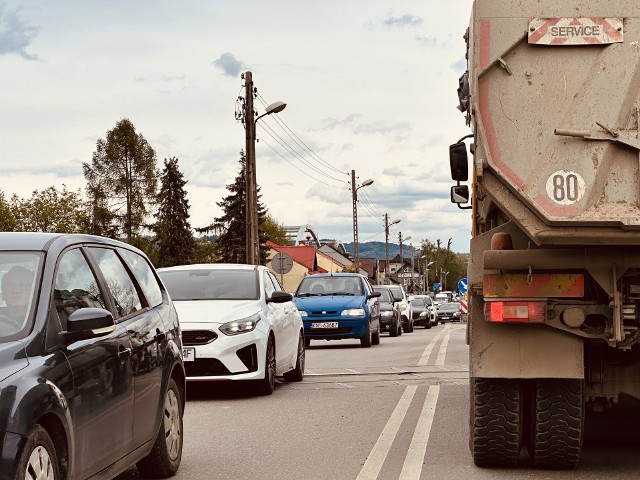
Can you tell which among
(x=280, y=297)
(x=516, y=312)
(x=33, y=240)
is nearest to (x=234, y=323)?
(x=280, y=297)

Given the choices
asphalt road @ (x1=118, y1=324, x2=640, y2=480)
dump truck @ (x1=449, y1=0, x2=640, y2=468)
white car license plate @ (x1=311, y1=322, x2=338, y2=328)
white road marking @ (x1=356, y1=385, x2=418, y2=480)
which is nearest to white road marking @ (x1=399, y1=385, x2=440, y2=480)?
asphalt road @ (x1=118, y1=324, x2=640, y2=480)

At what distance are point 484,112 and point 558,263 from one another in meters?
1.07

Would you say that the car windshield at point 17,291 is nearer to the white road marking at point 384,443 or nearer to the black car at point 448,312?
the white road marking at point 384,443

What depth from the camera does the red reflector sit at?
7387 mm

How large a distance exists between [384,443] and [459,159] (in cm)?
229

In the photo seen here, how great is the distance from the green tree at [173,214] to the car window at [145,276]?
89186 mm

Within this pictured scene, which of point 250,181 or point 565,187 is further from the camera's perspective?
point 250,181

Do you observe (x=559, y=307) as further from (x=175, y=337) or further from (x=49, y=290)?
(x=49, y=290)

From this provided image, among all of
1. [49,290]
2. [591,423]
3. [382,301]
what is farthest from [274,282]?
[382,301]

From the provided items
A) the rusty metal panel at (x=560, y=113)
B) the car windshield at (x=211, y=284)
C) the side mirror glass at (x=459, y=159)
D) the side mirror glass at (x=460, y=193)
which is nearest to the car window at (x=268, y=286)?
the car windshield at (x=211, y=284)

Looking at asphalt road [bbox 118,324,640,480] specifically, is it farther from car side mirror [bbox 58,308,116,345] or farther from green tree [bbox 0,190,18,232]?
green tree [bbox 0,190,18,232]

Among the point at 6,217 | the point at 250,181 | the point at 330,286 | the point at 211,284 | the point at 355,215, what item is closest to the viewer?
the point at 211,284

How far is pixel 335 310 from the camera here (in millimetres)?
24344

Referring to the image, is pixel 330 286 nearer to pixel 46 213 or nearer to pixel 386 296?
pixel 386 296
